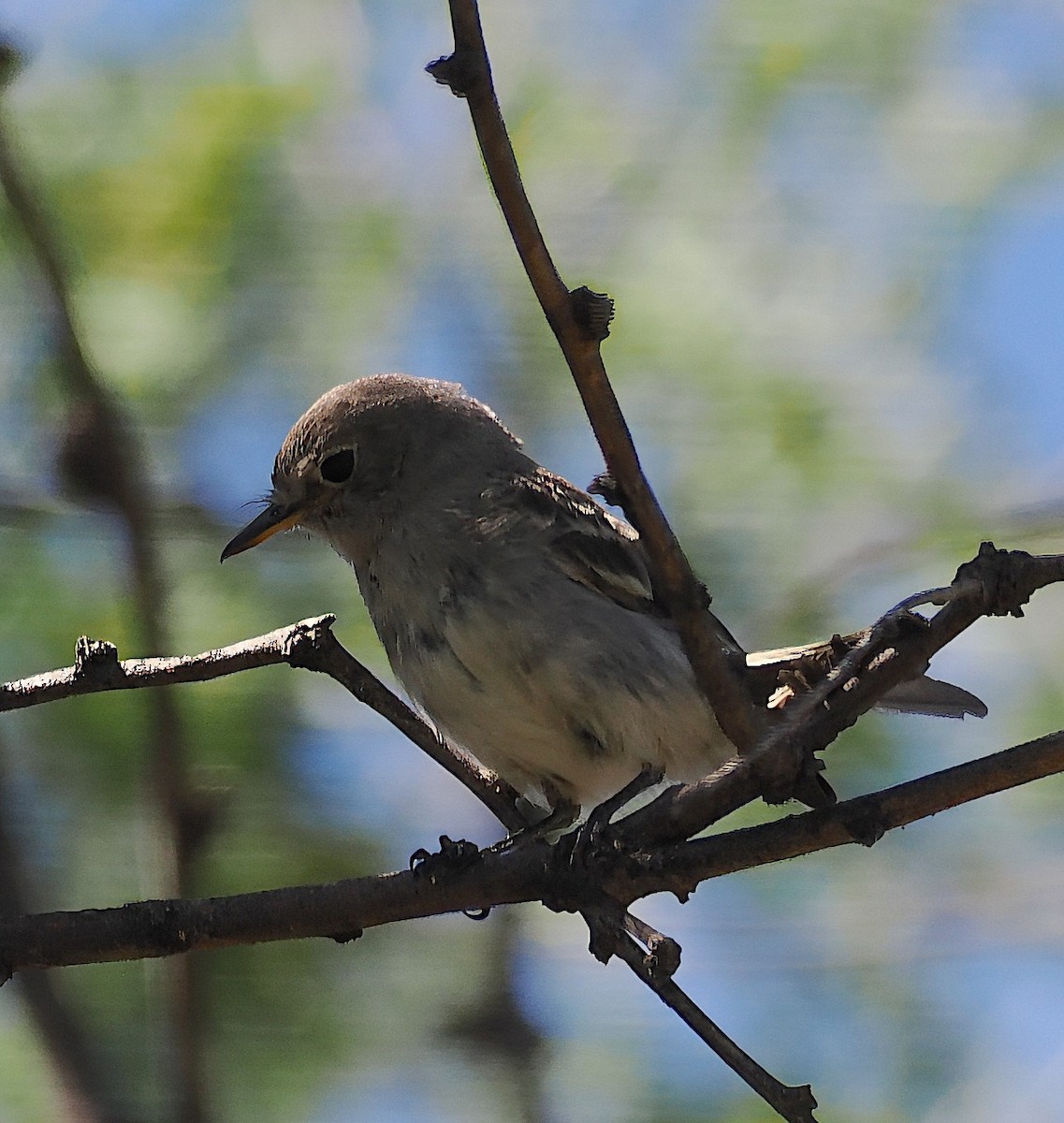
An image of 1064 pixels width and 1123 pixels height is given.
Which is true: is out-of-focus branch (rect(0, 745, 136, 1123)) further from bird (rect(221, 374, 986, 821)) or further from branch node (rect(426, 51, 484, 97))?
branch node (rect(426, 51, 484, 97))

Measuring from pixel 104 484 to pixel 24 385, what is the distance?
0.77 meters

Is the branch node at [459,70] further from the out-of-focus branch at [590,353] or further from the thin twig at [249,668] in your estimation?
the thin twig at [249,668]

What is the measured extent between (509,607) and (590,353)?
1309 millimetres

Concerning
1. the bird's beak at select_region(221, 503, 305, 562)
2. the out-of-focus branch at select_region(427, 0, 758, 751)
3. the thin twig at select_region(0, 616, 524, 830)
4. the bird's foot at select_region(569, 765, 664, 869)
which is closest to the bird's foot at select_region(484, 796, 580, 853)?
the bird's foot at select_region(569, 765, 664, 869)

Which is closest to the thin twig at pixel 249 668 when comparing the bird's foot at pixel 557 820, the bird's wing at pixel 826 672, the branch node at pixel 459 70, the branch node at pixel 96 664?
the branch node at pixel 96 664

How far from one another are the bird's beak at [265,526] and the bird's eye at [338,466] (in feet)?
0.33

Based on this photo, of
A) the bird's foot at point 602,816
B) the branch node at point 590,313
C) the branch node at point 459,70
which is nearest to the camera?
the branch node at point 459,70

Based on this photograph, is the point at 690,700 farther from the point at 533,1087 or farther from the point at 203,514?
the point at 203,514

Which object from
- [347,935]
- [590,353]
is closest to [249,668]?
[347,935]

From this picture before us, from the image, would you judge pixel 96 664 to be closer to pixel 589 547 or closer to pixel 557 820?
pixel 589 547

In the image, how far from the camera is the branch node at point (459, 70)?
5.97 feet

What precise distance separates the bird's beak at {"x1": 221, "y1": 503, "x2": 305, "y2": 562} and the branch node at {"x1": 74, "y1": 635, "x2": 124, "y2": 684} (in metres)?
1.11

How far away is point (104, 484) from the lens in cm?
339

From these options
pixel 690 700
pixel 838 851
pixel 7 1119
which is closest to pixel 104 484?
pixel 690 700
